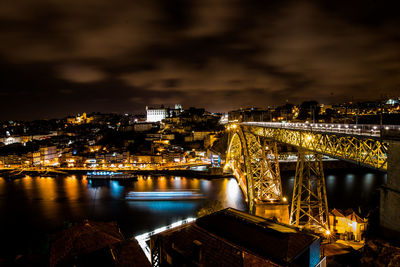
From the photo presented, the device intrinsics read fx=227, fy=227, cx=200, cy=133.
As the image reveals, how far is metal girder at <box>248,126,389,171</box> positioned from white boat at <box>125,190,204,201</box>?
10838mm

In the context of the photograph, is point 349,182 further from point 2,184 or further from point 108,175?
point 2,184

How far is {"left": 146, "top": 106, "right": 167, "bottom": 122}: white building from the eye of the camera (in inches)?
2456

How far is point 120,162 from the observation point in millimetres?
29781

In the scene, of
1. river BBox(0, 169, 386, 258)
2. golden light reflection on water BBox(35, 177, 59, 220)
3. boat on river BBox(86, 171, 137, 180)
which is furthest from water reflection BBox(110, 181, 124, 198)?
golden light reflection on water BBox(35, 177, 59, 220)

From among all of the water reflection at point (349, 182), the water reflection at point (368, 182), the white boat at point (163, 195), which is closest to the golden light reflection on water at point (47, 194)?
the white boat at point (163, 195)

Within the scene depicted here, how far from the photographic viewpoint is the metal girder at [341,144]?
12.9 feet

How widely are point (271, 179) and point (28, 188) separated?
23319 mm

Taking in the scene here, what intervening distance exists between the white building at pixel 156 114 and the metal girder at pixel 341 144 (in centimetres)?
5418

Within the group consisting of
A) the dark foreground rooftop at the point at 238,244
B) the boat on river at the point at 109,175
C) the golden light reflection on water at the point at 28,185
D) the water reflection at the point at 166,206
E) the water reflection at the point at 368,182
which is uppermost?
the dark foreground rooftop at the point at 238,244

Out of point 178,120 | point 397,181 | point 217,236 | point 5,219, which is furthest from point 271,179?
point 178,120

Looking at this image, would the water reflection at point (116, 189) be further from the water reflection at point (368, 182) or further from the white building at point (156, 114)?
the white building at point (156, 114)

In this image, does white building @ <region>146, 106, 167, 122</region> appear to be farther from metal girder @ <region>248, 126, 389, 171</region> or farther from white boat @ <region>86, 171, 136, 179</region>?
metal girder @ <region>248, 126, 389, 171</region>

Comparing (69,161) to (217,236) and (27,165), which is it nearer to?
(27,165)

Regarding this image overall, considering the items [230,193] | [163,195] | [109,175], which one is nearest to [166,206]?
[163,195]
